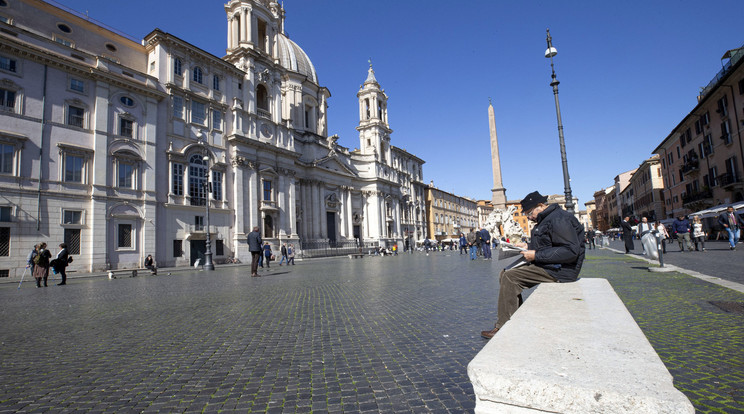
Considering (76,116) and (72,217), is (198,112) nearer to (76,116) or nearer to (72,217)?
(76,116)

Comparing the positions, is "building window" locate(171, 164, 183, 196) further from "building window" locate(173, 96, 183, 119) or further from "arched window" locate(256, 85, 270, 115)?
"arched window" locate(256, 85, 270, 115)

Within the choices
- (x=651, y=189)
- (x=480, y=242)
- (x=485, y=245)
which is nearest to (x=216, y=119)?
(x=480, y=242)

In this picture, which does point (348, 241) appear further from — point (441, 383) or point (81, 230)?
point (441, 383)

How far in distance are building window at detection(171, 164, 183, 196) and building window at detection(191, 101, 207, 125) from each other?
3742mm

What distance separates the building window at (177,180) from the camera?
2500 cm

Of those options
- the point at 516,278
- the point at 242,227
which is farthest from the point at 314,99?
the point at 516,278

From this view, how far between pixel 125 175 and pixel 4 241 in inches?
253

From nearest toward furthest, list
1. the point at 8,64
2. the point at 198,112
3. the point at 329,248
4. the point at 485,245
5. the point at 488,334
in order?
the point at 488,334, the point at 8,64, the point at 485,245, the point at 198,112, the point at 329,248

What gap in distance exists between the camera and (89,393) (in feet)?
9.18

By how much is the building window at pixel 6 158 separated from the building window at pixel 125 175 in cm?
462

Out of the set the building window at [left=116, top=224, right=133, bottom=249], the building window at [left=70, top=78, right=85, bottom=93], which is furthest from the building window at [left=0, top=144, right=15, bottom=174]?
the building window at [left=116, top=224, right=133, bottom=249]

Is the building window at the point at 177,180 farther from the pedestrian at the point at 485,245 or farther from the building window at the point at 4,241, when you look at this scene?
the pedestrian at the point at 485,245

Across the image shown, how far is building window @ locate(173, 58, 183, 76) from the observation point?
26.1m

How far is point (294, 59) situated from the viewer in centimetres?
4131
